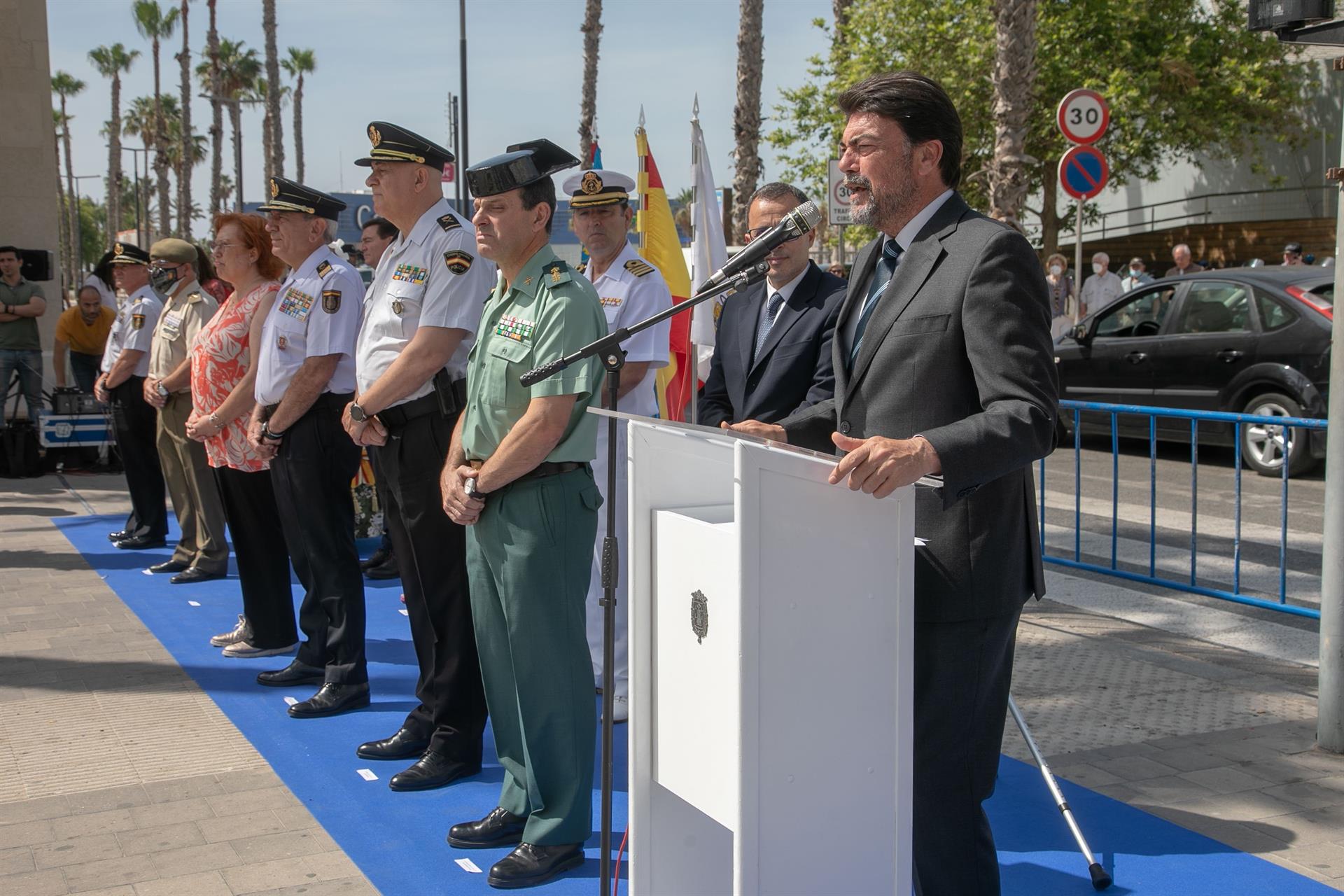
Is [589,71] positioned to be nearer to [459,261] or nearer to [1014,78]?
[1014,78]

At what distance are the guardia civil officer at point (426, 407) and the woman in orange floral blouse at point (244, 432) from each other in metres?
1.69

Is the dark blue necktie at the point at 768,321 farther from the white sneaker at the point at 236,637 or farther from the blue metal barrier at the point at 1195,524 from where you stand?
the white sneaker at the point at 236,637

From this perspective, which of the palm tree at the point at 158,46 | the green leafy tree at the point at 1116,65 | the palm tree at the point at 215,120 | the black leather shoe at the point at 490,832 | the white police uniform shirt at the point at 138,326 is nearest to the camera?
the black leather shoe at the point at 490,832

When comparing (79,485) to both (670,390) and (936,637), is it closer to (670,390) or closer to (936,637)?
(670,390)

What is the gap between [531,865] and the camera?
12.1ft

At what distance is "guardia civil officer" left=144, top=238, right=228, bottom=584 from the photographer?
7832mm

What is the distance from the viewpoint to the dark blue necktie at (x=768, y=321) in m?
4.80

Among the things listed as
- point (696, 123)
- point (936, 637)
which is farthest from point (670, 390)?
point (936, 637)

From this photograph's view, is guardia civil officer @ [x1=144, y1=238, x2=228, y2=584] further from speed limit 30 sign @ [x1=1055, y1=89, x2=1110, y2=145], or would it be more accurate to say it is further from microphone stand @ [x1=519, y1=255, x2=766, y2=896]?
speed limit 30 sign @ [x1=1055, y1=89, x2=1110, y2=145]

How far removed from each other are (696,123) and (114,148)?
79.3m

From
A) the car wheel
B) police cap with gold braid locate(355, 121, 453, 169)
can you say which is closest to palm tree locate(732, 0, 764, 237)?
the car wheel

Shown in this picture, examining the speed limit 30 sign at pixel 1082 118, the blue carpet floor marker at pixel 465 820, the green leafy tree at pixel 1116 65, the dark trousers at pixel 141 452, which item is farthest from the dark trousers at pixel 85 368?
the green leafy tree at pixel 1116 65

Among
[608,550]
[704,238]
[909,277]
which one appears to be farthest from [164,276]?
[909,277]

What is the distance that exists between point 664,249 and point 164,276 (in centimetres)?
367
